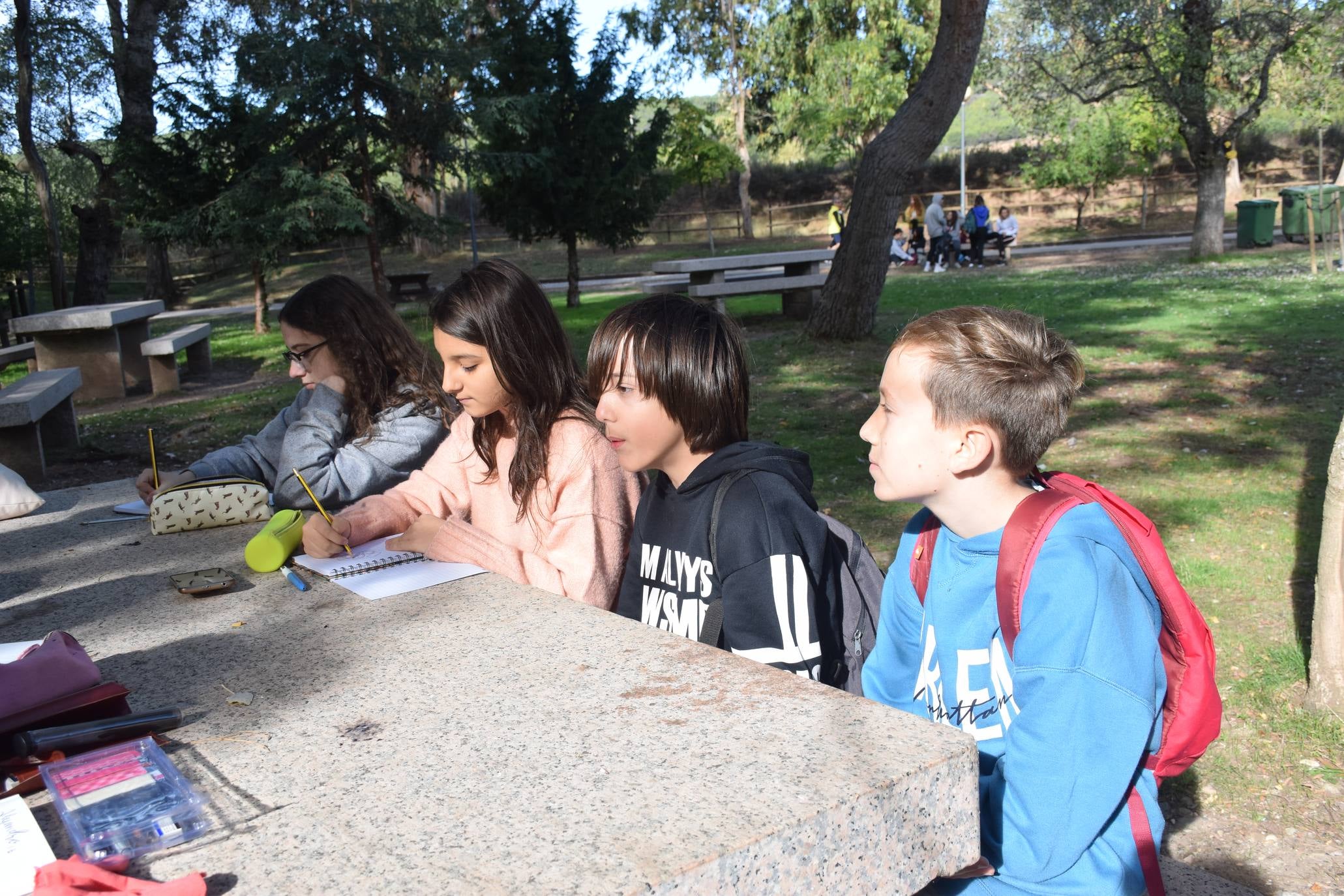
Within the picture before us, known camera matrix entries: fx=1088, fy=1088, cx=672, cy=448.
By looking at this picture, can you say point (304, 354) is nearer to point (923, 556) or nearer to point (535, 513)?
point (535, 513)

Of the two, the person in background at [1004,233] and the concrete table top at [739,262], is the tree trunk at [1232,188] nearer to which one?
the person in background at [1004,233]

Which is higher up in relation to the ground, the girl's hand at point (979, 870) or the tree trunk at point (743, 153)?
the tree trunk at point (743, 153)

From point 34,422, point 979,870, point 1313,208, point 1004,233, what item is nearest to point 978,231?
point 1004,233

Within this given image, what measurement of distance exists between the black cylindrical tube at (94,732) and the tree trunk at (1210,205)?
58.2 ft

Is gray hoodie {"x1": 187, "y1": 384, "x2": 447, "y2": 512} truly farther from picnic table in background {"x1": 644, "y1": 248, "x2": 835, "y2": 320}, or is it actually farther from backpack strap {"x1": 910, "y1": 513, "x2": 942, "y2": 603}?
picnic table in background {"x1": 644, "y1": 248, "x2": 835, "y2": 320}

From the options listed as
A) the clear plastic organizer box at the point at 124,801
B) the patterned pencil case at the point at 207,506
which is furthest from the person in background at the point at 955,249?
the clear plastic organizer box at the point at 124,801

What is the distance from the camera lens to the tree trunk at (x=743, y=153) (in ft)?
A: 116

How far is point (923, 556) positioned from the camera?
189cm

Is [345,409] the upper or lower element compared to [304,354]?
lower

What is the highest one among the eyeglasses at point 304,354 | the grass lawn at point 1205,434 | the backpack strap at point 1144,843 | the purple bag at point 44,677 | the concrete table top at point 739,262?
the concrete table top at point 739,262

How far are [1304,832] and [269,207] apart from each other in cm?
1384

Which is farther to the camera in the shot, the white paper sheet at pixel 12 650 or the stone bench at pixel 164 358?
the stone bench at pixel 164 358

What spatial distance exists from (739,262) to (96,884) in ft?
39.1

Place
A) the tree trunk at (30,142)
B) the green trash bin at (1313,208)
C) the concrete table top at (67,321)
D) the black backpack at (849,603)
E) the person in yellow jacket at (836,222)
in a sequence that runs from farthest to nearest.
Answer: the person in yellow jacket at (836,222) → the tree trunk at (30,142) → the green trash bin at (1313,208) → the concrete table top at (67,321) → the black backpack at (849,603)
